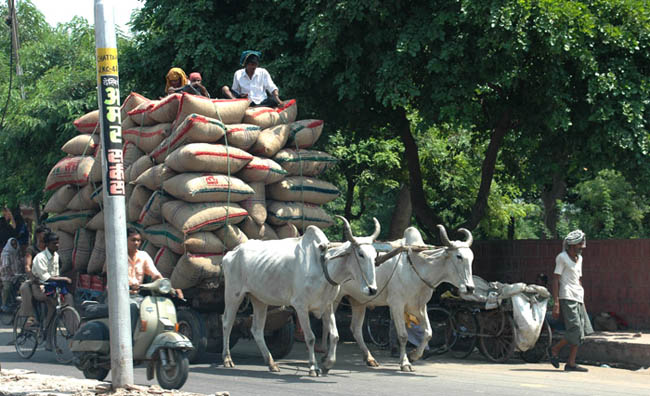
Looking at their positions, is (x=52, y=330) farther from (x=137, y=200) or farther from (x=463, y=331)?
(x=463, y=331)

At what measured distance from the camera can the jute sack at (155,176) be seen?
41.4 feet

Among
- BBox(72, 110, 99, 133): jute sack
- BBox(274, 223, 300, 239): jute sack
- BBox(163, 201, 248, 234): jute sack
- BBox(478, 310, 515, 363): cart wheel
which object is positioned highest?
BBox(72, 110, 99, 133): jute sack

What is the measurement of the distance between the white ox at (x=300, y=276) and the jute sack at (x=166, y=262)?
2.45 ft

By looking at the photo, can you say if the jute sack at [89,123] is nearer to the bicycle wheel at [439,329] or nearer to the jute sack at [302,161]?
the jute sack at [302,161]

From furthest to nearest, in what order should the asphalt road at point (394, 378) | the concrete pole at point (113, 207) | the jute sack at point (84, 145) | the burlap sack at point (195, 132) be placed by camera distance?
the jute sack at point (84, 145)
the burlap sack at point (195, 132)
the asphalt road at point (394, 378)
the concrete pole at point (113, 207)

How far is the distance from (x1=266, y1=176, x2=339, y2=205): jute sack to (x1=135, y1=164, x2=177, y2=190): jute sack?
1.55 m

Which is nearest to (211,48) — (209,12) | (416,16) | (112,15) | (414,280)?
(209,12)

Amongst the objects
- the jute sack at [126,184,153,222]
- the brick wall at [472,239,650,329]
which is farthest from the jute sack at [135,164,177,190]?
the brick wall at [472,239,650,329]

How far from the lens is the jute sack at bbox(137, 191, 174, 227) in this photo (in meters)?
12.6

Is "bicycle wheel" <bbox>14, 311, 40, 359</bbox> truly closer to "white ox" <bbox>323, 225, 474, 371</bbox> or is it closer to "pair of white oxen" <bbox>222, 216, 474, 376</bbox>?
"pair of white oxen" <bbox>222, 216, 474, 376</bbox>

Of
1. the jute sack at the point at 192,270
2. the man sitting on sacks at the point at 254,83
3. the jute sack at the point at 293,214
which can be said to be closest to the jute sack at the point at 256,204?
the jute sack at the point at 293,214

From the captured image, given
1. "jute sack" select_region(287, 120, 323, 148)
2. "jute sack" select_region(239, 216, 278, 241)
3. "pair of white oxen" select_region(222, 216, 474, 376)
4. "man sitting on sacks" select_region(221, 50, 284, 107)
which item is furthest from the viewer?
"man sitting on sacks" select_region(221, 50, 284, 107)

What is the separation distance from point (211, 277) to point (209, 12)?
6244 millimetres

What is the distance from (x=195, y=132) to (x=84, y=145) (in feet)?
10.6
